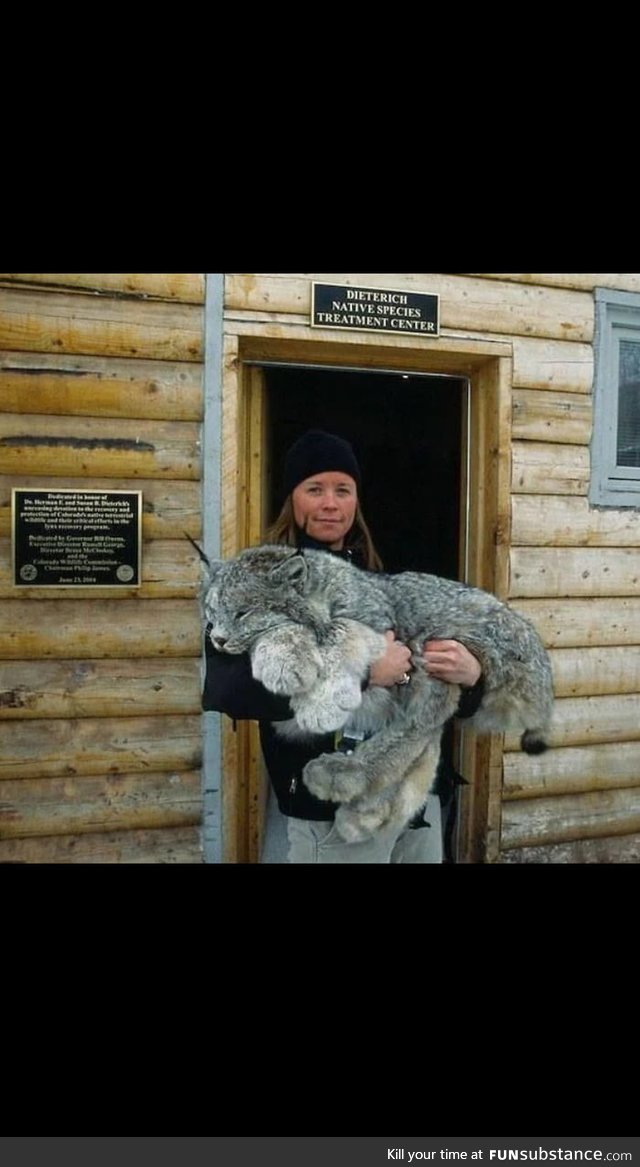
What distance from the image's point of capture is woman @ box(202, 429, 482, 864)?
91.0 inches

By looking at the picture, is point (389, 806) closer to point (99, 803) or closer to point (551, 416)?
point (99, 803)

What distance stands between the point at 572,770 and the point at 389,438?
173 centimetres

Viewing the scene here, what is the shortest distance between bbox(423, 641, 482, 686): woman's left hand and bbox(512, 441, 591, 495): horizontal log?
100 centimetres

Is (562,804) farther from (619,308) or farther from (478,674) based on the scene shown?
(619,308)

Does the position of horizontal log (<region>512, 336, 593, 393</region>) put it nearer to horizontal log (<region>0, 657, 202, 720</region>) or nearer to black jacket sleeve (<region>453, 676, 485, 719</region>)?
black jacket sleeve (<region>453, 676, 485, 719</region>)

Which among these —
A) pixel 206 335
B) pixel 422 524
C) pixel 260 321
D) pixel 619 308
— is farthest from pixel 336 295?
pixel 619 308

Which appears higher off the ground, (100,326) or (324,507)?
(100,326)

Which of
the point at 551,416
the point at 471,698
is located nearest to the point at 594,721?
the point at 471,698

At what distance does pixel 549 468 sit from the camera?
317 cm

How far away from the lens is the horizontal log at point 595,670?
10.6 feet

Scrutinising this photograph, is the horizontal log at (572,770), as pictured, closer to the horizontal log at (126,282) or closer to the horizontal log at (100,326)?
the horizontal log at (100,326)

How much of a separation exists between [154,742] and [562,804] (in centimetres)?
186

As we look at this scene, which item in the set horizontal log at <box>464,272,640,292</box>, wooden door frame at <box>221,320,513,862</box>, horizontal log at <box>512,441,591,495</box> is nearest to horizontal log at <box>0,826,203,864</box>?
wooden door frame at <box>221,320,513,862</box>

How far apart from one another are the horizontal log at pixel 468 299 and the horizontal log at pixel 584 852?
89.9 inches
